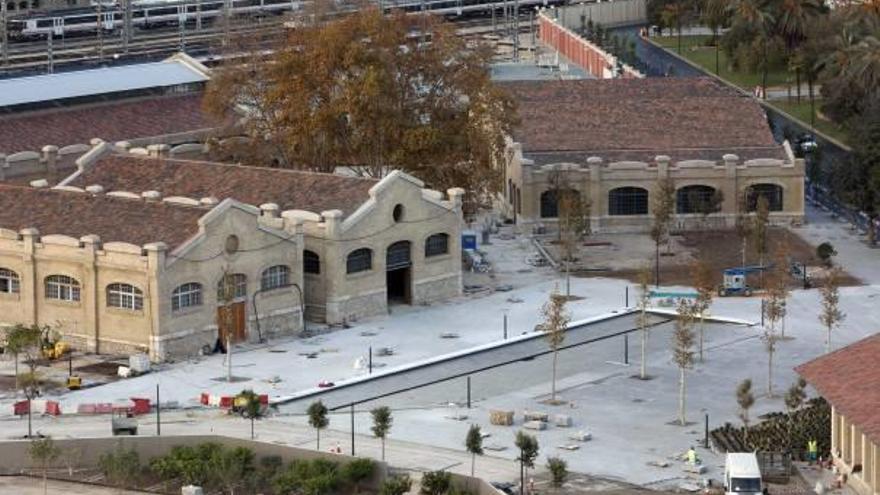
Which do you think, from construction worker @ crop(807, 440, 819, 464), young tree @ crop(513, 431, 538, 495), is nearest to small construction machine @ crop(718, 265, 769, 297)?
construction worker @ crop(807, 440, 819, 464)

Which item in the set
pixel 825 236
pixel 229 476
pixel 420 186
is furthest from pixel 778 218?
pixel 229 476

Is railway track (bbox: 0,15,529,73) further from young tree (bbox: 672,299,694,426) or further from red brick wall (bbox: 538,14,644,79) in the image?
young tree (bbox: 672,299,694,426)

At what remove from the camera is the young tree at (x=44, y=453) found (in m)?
78.9

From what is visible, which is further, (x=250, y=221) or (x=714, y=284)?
(x=714, y=284)

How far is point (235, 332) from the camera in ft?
328

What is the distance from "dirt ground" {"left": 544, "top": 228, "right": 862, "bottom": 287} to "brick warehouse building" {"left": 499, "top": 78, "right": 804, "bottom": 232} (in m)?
1.45

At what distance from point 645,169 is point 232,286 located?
31090 mm

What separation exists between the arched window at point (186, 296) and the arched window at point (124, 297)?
3.79 feet

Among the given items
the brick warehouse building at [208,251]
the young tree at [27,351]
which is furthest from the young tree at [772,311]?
the young tree at [27,351]

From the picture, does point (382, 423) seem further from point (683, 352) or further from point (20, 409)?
point (20, 409)

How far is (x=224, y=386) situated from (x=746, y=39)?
91536mm

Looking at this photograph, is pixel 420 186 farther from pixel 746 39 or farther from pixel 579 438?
pixel 746 39

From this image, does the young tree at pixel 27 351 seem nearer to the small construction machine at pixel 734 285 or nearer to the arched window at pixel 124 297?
the arched window at pixel 124 297

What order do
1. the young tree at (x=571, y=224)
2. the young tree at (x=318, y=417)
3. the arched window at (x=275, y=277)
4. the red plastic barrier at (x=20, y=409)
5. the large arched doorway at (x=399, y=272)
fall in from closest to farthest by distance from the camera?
the young tree at (x=318, y=417)
the red plastic barrier at (x=20, y=409)
the arched window at (x=275, y=277)
the large arched doorway at (x=399, y=272)
the young tree at (x=571, y=224)
